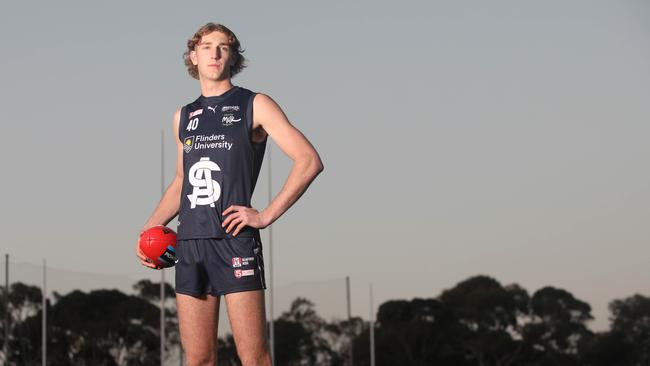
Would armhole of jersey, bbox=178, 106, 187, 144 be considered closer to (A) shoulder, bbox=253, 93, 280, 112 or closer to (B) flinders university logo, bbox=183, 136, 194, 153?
(B) flinders university logo, bbox=183, 136, 194, 153

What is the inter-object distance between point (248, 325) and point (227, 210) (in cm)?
44

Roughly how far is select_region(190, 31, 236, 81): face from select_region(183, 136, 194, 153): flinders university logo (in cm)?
26

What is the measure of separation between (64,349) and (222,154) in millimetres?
14060

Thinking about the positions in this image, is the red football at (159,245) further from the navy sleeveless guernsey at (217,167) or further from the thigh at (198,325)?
the thigh at (198,325)

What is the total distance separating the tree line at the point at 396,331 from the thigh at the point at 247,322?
38.8 feet

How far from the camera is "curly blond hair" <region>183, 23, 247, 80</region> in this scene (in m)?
4.29

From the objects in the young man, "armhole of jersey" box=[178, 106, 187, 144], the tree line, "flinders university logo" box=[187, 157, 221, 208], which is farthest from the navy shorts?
the tree line

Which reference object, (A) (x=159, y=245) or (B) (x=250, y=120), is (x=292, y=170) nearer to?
(B) (x=250, y=120)

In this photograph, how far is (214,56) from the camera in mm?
4254

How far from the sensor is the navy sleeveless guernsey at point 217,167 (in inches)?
162

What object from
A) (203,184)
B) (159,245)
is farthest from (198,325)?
(203,184)

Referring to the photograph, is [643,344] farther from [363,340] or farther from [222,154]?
[222,154]

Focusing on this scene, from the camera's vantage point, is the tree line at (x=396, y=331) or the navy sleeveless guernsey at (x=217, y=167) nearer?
the navy sleeveless guernsey at (x=217, y=167)

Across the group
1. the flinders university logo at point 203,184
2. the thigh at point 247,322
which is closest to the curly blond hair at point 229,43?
the flinders university logo at point 203,184
